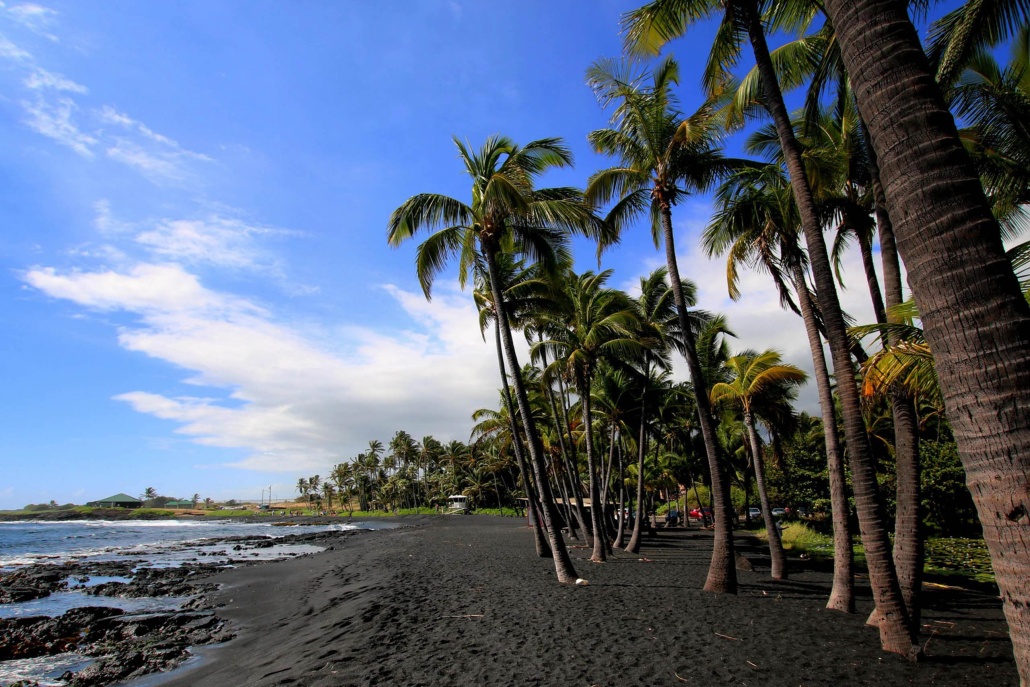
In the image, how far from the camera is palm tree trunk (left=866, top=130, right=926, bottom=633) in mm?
7164

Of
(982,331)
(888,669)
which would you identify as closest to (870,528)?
(888,669)

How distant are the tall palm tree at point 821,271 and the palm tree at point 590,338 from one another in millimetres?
8382

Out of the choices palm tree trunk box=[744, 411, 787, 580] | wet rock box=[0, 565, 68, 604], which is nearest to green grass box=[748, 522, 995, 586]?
palm tree trunk box=[744, 411, 787, 580]

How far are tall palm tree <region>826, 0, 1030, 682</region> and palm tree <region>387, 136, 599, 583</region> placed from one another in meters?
9.40

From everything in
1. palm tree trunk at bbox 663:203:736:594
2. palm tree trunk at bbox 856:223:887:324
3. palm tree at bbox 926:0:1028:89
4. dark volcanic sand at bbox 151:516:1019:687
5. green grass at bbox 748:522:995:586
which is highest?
palm tree at bbox 926:0:1028:89

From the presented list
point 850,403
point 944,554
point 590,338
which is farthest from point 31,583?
point 944,554

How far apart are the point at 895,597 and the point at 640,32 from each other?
8.98m

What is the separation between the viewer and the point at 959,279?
2.44m

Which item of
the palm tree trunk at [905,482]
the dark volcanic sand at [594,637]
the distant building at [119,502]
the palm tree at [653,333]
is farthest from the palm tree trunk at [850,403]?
the distant building at [119,502]

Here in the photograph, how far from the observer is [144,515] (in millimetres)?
125562

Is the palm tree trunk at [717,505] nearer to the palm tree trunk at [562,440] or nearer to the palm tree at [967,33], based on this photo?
the palm tree at [967,33]

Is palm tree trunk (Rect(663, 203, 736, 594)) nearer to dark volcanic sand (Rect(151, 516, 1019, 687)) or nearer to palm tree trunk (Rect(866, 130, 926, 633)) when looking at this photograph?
dark volcanic sand (Rect(151, 516, 1019, 687))

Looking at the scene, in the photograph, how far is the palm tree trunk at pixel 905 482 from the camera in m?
7.16

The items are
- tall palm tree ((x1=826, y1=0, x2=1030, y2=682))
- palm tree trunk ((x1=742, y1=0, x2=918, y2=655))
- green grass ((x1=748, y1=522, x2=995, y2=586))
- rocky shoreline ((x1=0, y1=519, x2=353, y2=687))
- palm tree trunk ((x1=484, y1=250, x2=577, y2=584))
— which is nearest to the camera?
tall palm tree ((x1=826, y1=0, x2=1030, y2=682))
